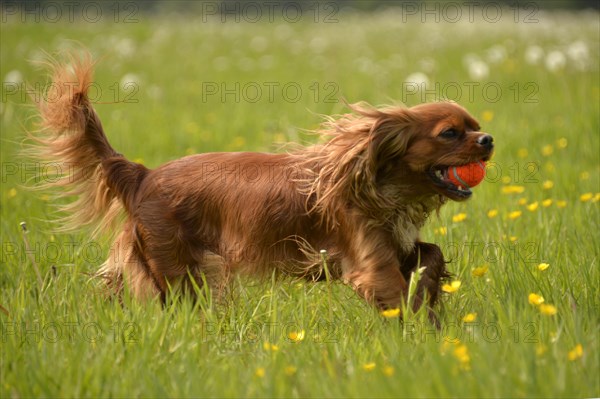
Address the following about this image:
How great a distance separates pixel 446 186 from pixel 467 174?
0.09 meters

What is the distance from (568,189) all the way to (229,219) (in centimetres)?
252

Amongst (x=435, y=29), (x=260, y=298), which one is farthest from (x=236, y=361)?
(x=435, y=29)

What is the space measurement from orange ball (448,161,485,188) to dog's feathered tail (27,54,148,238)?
137 cm

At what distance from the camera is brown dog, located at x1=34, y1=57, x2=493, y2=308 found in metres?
3.05

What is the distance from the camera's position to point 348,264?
3.17 m

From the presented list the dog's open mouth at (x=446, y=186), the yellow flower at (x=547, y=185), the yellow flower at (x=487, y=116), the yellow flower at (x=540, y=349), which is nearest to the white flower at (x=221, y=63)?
the yellow flower at (x=487, y=116)

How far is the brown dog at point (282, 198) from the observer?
10.0ft

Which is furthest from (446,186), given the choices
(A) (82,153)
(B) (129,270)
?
(A) (82,153)

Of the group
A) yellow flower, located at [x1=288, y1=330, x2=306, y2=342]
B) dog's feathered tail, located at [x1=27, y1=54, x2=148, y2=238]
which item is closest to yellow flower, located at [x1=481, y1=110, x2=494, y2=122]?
dog's feathered tail, located at [x1=27, y1=54, x2=148, y2=238]

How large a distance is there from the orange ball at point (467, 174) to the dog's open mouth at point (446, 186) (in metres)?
0.02

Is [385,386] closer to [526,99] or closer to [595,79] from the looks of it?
[526,99]

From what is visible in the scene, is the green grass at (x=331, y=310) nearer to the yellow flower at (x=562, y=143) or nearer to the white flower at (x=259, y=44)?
the yellow flower at (x=562, y=143)

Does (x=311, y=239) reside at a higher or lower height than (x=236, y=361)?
higher

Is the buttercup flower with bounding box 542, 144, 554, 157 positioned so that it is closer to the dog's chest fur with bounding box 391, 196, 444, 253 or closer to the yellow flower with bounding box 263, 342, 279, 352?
the dog's chest fur with bounding box 391, 196, 444, 253
